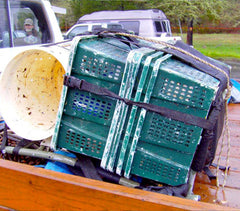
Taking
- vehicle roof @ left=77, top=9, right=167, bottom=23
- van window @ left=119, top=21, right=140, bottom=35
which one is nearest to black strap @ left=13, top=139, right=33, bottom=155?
van window @ left=119, top=21, right=140, bottom=35

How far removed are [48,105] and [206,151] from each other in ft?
5.31

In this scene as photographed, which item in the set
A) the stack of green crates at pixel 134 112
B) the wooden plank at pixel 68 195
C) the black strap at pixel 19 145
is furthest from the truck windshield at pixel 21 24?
the wooden plank at pixel 68 195

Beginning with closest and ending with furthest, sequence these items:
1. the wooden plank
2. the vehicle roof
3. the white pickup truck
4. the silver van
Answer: the wooden plank
the white pickup truck
the silver van
the vehicle roof

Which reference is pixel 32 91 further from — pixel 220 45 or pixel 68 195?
pixel 220 45

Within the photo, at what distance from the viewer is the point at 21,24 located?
4.31 meters

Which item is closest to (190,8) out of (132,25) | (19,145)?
(132,25)

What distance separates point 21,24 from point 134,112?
3324mm

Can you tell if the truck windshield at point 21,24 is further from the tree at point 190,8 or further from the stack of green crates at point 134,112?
the tree at point 190,8

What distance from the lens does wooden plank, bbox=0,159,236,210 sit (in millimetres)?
1448

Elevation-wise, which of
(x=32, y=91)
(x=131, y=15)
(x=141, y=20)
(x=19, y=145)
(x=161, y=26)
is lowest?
(x=19, y=145)

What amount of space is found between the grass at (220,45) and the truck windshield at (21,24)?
13.2 m

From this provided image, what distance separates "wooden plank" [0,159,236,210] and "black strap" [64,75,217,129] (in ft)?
1.62

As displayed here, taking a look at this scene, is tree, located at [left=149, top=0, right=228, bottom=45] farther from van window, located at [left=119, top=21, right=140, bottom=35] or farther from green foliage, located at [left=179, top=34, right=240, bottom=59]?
van window, located at [left=119, top=21, right=140, bottom=35]

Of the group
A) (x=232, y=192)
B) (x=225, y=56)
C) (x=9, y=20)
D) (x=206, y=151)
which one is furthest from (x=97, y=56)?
(x=225, y=56)
